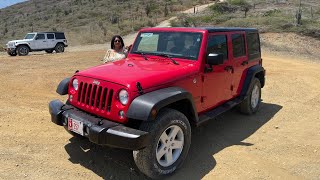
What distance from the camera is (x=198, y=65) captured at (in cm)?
496

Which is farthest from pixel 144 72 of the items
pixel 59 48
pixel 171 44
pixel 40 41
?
pixel 59 48

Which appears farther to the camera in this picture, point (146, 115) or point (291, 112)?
point (291, 112)

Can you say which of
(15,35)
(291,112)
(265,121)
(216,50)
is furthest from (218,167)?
(15,35)

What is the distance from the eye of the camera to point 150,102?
3908 mm

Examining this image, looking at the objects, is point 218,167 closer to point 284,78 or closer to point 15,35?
point 284,78

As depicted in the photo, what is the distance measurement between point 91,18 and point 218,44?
41860 millimetres

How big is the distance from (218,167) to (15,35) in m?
38.6

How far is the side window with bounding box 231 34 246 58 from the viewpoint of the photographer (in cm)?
607

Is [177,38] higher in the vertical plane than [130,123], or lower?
higher

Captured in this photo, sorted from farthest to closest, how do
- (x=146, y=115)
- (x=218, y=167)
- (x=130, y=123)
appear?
(x=218, y=167) < (x=130, y=123) < (x=146, y=115)

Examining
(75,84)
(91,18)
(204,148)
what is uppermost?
(91,18)

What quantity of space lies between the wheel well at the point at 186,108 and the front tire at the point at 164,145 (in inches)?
10.7

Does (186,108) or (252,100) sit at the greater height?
(186,108)

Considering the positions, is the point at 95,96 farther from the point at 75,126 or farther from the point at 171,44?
the point at 171,44
